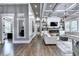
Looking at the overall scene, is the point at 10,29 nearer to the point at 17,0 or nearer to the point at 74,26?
the point at 74,26

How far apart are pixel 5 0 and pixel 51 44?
4553 millimetres

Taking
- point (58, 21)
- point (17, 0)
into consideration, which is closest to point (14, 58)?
point (17, 0)

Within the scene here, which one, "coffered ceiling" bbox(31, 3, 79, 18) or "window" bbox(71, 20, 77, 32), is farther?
"coffered ceiling" bbox(31, 3, 79, 18)

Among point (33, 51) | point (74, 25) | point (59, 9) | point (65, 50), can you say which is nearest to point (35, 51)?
point (33, 51)

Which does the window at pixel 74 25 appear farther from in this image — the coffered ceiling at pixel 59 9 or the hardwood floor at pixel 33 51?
the hardwood floor at pixel 33 51

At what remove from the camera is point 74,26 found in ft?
12.7

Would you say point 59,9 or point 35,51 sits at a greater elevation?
point 59,9

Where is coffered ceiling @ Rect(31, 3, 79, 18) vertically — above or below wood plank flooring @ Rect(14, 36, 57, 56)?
above

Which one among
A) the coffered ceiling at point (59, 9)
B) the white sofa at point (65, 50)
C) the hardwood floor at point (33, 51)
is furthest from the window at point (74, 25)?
the hardwood floor at point (33, 51)

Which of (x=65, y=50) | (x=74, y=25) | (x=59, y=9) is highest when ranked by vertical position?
(x=59, y=9)

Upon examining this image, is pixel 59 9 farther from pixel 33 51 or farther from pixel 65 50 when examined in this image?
pixel 33 51

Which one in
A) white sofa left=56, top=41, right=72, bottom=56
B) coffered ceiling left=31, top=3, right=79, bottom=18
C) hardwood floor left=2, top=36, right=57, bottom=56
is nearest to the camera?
white sofa left=56, top=41, right=72, bottom=56

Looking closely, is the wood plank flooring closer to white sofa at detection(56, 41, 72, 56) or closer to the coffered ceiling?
white sofa at detection(56, 41, 72, 56)

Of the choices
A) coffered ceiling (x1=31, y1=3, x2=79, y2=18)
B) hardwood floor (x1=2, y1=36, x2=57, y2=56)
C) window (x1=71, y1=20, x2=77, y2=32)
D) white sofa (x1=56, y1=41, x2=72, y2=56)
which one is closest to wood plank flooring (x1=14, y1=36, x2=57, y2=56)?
hardwood floor (x1=2, y1=36, x2=57, y2=56)
